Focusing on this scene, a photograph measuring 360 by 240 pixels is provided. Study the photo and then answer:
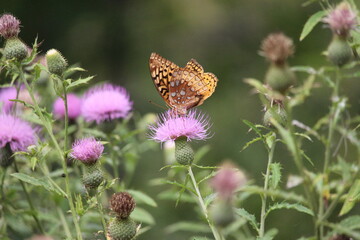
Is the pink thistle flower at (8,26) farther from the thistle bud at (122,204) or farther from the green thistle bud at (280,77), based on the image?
the green thistle bud at (280,77)

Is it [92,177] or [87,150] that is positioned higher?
[87,150]

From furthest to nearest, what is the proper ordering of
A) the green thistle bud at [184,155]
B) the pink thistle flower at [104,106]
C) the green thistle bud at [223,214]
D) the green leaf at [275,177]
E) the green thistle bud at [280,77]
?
1. the pink thistle flower at [104,106]
2. the green thistle bud at [184,155]
3. the green leaf at [275,177]
4. the green thistle bud at [280,77]
5. the green thistle bud at [223,214]

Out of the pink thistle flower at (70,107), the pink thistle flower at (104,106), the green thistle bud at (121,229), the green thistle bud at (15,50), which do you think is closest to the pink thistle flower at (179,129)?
the green thistle bud at (121,229)

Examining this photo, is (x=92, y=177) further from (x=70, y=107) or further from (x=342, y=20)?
(x=70, y=107)

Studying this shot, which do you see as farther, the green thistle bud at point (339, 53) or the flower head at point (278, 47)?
the green thistle bud at point (339, 53)

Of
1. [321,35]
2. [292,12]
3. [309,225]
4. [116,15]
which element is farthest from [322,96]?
[116,15]

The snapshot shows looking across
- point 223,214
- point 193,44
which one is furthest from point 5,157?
point 193,44
